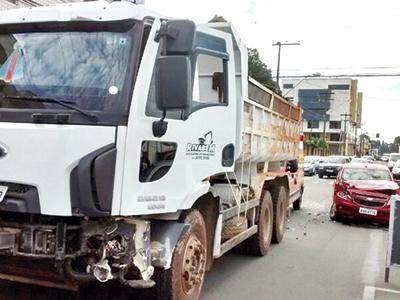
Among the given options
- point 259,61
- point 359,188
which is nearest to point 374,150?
point 259,61

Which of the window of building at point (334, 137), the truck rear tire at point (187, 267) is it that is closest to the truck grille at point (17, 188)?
the truck rear tire at point (187, 267)

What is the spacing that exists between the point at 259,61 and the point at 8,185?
40.0 meters

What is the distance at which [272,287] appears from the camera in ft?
21.6

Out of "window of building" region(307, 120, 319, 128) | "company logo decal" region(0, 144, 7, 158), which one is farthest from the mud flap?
"window of building" region(307, 120, 319, 128)

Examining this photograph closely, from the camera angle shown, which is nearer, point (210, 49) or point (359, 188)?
point (210, 49)

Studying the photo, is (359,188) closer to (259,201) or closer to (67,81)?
(259,201)

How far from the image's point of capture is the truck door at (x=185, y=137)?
4098 millimetres

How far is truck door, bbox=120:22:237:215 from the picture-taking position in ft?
13.4

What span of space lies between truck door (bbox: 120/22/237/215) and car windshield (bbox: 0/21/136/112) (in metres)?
0.19

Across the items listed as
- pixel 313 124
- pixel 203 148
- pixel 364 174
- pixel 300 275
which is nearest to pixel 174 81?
pixel 203 148

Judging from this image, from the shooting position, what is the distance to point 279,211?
9.27 metres

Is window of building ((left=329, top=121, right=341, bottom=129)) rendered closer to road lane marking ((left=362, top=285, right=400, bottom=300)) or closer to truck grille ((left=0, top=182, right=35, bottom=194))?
road lane marking ((left=362, top=285, right=400, bottom=300))

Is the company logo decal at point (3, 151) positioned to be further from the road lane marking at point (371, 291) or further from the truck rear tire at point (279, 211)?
→ the truck rear tire at point (279, 211)

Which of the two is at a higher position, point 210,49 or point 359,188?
point 210,49
